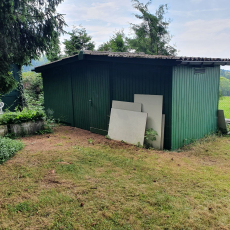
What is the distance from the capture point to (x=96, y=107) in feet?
22.3

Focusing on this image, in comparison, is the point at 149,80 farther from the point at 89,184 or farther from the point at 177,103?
the point at 89,184

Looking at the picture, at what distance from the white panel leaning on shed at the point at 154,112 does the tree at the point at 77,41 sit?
14858 millimetres

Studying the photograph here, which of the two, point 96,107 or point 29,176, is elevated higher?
point 96,107

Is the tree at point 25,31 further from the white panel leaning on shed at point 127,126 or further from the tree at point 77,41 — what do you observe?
the tree at point 77,41

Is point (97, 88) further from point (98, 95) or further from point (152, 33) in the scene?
point (152, 33)

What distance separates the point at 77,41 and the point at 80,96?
13003 millimetres

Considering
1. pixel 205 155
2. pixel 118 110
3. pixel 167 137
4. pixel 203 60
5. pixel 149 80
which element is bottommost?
pixel 205 155

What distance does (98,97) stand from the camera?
263 inches

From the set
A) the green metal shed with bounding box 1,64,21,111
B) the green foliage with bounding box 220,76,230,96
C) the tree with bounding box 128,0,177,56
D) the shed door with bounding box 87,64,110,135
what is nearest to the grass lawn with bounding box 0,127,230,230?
the shed door with bounding box 87,64,110,135

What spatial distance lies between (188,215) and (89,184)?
4.98 feet

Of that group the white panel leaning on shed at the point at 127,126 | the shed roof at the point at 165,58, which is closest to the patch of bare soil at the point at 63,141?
the white panel leaning on shed at the point at 127,126

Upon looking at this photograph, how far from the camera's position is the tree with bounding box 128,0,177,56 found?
20703 millimetres

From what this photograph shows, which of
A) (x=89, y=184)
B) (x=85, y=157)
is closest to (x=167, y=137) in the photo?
(x=85, y=157)

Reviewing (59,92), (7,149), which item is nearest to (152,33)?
(59,92)
